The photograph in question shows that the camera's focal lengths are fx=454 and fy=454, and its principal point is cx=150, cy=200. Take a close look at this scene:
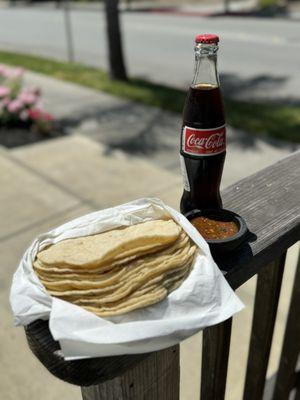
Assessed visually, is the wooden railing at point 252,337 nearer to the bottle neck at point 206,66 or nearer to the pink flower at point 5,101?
the bottle neck at point 206,66

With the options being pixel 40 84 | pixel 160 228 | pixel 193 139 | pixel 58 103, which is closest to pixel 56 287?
pixel 160 228

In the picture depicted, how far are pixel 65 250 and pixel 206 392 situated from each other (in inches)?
26.5

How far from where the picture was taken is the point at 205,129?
1238 mm

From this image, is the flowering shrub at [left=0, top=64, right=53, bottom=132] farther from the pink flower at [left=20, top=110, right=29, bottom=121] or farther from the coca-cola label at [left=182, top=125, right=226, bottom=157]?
the coca-cola label at [left=182, top=125, right=226, bottom=157]

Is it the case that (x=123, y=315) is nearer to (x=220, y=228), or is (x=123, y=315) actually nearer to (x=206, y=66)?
(x=220, y=228)

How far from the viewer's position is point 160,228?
38.2 inches

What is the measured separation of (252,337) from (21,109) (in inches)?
217

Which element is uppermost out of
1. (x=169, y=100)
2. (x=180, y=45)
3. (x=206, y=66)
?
(x=206, y=66)

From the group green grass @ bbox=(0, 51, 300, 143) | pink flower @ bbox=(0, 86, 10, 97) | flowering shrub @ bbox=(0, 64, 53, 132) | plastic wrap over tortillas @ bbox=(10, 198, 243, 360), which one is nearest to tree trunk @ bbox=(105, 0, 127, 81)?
green grass @ bbox=(0, 51, 300, 143)

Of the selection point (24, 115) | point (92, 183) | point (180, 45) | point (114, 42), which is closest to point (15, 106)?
point (24, 115)

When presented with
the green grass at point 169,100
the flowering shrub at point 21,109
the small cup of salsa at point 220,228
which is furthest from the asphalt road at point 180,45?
the small cup of salsa at point 220,228

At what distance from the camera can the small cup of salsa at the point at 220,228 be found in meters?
1.04

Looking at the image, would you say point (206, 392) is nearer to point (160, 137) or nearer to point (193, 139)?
point (193, 139)

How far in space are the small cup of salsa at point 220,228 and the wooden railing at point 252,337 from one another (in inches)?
1.5
